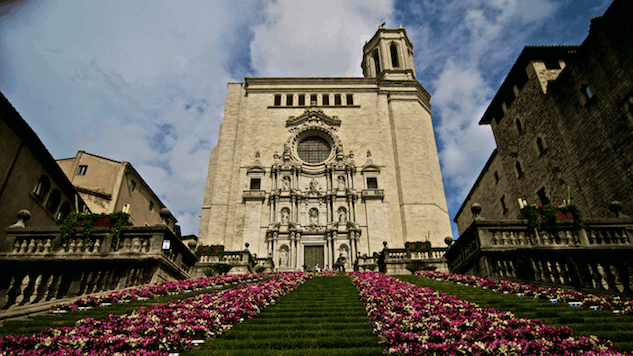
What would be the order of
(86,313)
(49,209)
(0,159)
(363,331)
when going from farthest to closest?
(49,209)
(0,159)
(86,313)
(363,331)

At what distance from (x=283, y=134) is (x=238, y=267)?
2047 cm

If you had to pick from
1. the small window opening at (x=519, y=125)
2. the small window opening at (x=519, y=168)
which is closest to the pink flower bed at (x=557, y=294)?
the small window opening at (x=519, y=168)

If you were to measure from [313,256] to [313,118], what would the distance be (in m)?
15.6

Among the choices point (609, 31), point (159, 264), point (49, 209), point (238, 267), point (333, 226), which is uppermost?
point (609, 31)

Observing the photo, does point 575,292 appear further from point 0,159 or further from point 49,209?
point 49,209

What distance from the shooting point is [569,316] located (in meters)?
6.97

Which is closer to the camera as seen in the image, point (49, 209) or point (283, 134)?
point (49, 209)

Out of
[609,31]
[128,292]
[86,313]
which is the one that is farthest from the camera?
[609,31]

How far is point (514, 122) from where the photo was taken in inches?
1102

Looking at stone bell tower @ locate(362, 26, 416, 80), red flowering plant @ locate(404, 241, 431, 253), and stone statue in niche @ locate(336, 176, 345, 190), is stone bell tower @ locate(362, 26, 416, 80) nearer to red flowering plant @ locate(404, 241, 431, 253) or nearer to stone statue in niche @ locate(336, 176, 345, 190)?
stone statue in niche @ locate(336, 176, 345, 190)

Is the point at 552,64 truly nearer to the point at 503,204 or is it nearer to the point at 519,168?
the point at 519,168

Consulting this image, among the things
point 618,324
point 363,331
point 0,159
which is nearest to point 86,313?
point 363,331

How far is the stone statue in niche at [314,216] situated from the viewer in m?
33.9

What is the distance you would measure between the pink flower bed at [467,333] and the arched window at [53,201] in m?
21.0
